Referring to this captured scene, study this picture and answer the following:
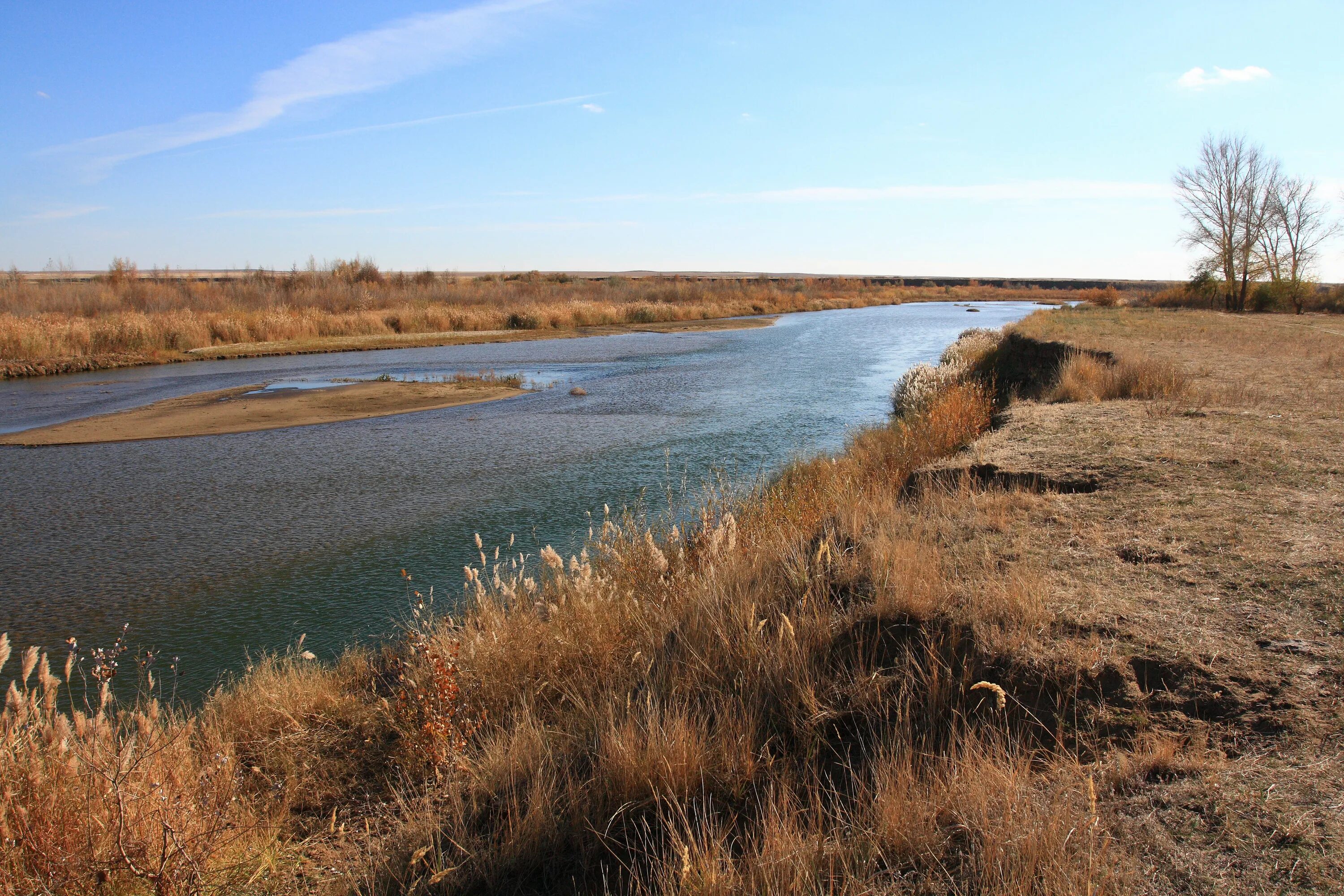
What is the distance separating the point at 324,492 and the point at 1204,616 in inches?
435

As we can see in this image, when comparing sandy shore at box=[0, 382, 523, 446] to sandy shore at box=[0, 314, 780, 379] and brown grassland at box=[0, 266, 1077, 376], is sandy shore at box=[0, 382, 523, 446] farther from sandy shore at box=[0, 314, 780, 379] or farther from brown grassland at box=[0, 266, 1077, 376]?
brown grassland at box=[0, 266, 1077, 376]

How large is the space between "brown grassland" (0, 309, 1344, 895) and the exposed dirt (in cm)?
2

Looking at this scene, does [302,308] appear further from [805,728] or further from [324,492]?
[805,728]

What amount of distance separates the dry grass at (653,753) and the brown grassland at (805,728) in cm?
2

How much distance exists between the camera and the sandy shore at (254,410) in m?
16.3

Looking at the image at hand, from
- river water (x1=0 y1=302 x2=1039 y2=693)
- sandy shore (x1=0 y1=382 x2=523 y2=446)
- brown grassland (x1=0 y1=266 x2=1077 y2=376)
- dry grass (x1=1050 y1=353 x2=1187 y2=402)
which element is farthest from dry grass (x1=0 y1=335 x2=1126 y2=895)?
brown grassland (x1=0 y1=266 x2=1077 y2=376)

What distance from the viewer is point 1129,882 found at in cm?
243

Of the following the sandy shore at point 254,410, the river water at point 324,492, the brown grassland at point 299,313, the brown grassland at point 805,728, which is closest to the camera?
the brown grassland at point 805,728

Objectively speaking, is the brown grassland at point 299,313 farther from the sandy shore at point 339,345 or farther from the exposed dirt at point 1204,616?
the exposed dirt at point 1204,616

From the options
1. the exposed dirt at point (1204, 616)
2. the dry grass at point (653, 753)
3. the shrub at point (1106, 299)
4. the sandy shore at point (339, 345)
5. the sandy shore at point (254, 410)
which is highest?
the shrub at point (1106, 299)

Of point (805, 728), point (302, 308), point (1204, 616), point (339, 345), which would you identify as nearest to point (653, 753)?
point (805, 728)

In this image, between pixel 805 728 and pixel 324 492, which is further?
pixel 324 492

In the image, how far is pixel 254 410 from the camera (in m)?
19.0

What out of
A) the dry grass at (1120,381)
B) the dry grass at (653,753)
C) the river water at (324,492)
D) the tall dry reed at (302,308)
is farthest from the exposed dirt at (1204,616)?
the tall dry reed at (302,308)
